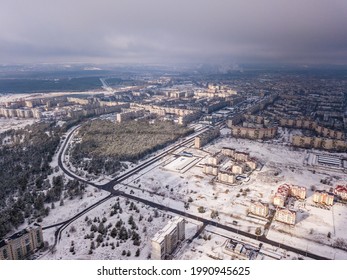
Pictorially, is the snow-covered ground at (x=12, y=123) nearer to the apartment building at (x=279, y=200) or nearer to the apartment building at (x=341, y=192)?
the apartment building at (x=279, y=200)

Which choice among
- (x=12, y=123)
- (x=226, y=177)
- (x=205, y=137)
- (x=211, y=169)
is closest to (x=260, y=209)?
(x=226, y=177)

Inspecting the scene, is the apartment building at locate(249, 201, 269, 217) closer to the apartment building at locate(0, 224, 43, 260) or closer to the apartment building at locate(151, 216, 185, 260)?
the apartment building at locate(151, 216, 185, 260)

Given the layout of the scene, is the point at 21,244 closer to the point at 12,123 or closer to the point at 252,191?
the point at 252,191

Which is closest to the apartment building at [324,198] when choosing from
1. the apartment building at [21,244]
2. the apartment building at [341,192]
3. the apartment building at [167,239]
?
the apartment building at [341,192]

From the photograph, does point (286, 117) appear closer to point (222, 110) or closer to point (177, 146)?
point (222, 110)

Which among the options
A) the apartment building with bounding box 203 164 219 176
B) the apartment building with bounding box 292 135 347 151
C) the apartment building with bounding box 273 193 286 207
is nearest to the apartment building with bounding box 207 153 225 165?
the apartment building with bounding box 203 164 219 176
